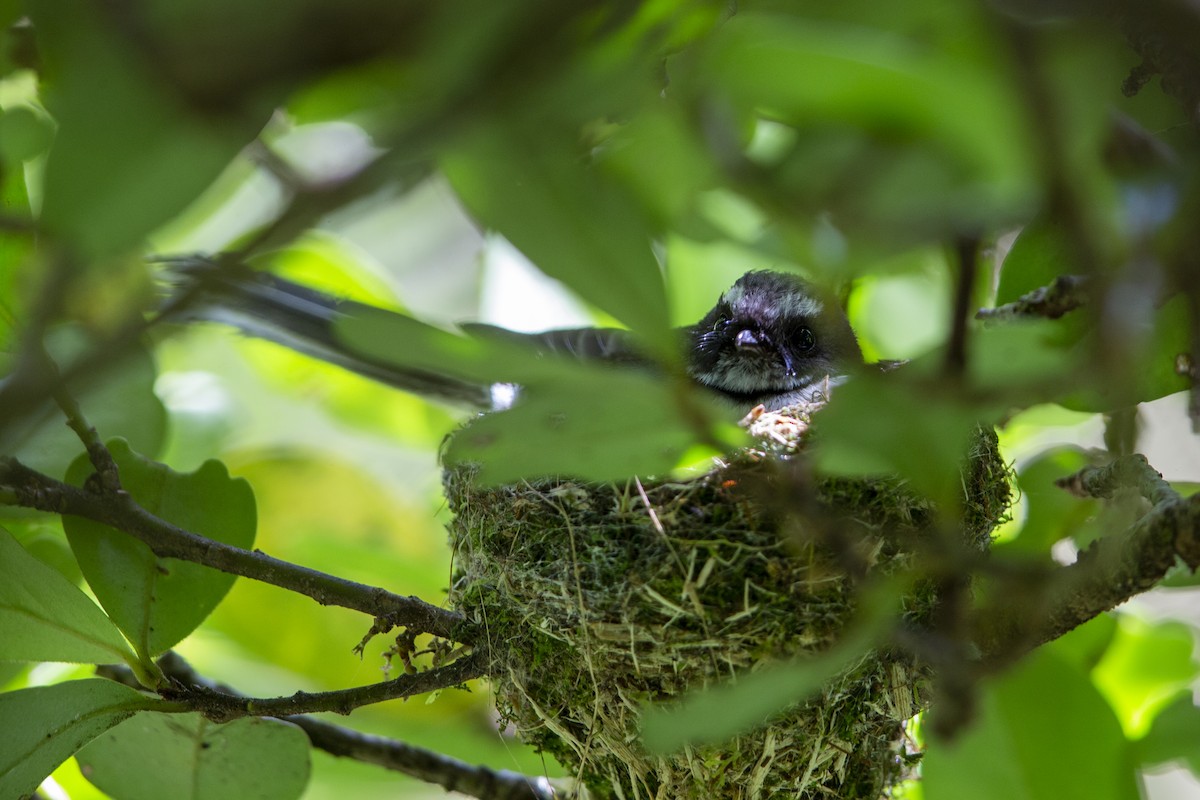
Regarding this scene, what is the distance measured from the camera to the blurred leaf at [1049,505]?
126 cm

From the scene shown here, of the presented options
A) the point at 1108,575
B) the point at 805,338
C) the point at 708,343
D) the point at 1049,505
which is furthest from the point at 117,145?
the point at 805,338

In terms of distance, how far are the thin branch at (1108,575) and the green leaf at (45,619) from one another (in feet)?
2.75

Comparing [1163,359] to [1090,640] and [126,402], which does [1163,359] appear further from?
[126,402]

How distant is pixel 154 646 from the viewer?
1023mm

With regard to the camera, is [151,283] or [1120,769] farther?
[151,283]

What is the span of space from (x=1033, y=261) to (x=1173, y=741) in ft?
1.76

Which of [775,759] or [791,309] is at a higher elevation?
[791,309]

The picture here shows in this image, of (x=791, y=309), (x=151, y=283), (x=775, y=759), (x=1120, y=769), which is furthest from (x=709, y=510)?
(x=791, y=309)

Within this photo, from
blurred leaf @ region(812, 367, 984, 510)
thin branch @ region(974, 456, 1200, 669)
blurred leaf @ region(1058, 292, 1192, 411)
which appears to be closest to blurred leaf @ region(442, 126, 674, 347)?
blurred leaf @ region(812, 367, 984, 510)

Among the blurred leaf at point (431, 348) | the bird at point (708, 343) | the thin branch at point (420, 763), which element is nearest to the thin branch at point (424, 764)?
the thin branch at point (420, 763)

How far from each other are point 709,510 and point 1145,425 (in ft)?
2.03

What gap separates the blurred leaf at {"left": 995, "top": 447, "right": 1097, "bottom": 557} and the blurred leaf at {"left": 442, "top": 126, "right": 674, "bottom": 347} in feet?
2.89

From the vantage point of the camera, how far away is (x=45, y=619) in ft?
3.13

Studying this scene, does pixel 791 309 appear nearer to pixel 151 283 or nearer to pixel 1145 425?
pixel 1145 425
